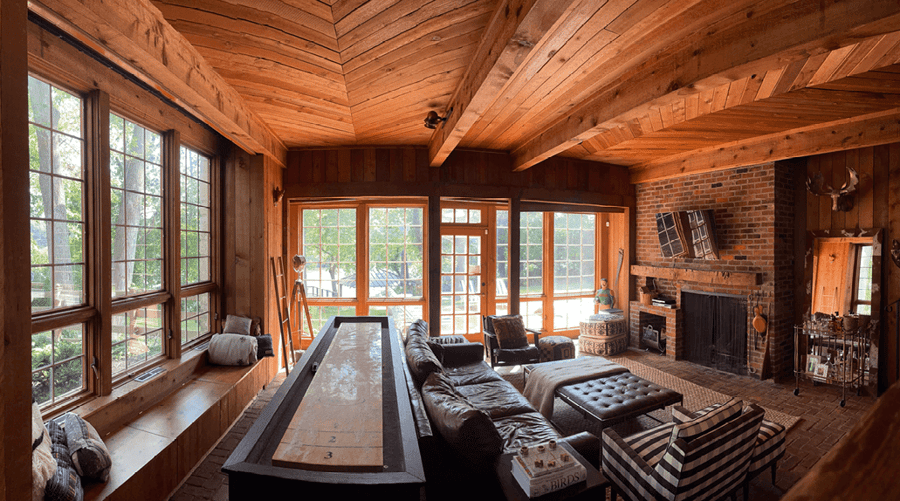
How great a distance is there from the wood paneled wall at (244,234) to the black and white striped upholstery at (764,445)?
4145 millimetres

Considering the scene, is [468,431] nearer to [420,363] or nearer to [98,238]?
[420,363]

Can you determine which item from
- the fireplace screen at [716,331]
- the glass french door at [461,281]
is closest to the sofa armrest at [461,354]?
the glass french door at [461,281]

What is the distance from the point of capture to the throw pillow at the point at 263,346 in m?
4.26

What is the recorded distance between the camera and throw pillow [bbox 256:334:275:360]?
14.0 ft

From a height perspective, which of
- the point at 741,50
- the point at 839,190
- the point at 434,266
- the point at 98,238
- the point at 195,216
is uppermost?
the point at 741,50

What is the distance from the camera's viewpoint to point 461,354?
167 inches

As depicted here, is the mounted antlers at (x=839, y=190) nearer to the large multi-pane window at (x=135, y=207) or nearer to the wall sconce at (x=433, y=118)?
the wall sconce at (x=433, y=118)

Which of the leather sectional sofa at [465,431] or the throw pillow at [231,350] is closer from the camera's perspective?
the leather sectional sofa at [465,431]

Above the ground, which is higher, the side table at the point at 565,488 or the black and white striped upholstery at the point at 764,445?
the side table at the point at 565,488

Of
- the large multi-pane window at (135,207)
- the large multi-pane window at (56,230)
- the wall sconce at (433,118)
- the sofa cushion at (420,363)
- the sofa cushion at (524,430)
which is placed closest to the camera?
the large multi-pane window at (56,230)

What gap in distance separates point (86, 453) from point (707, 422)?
11.1 feet

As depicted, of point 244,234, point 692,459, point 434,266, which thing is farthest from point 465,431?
point 244,234

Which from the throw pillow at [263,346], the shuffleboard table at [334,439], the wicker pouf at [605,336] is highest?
the shuffleboard table at [334,439]

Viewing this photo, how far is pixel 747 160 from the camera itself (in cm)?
466
